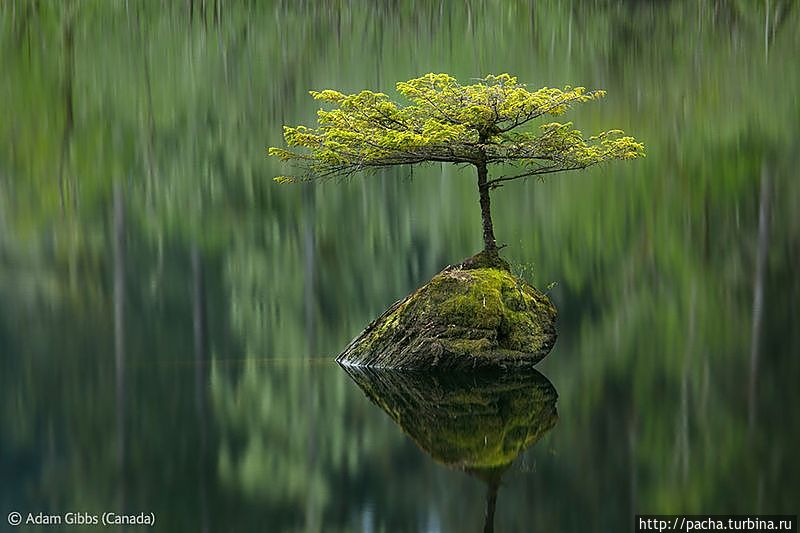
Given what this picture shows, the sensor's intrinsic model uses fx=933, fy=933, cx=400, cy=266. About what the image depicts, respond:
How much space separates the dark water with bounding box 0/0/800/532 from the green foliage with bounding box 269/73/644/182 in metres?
Answer: 3.72

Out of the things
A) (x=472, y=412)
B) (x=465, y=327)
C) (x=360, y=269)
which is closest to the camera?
(x=472, y=412)

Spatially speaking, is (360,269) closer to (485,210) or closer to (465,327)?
(485,210)

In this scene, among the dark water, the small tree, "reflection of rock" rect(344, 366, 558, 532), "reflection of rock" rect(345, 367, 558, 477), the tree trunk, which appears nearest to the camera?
the dark water

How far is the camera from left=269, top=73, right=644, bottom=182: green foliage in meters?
15.4

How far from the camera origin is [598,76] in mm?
36469

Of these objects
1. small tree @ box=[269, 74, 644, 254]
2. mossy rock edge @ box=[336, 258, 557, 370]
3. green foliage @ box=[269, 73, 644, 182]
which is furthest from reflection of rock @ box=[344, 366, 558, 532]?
green foliage @ box=[269, 73, 644, 182]

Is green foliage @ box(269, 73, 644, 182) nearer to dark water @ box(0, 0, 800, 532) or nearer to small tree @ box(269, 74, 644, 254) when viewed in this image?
small tree @ box(269, 74, 644, 254)

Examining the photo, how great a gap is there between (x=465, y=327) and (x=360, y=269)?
1586 centimetres

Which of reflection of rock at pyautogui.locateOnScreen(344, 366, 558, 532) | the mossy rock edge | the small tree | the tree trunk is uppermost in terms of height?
the small tree

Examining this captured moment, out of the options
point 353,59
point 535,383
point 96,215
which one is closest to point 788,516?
point 535,383

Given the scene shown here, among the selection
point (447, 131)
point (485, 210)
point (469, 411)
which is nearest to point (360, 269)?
point (485, 210)

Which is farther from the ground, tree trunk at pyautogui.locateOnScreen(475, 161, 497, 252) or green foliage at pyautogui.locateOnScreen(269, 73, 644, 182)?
green foliage at pyautogui.locateOnScreen(269, 73, 644, 182)

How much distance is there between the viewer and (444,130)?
1511 centimetres

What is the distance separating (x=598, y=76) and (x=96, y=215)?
776 inches
